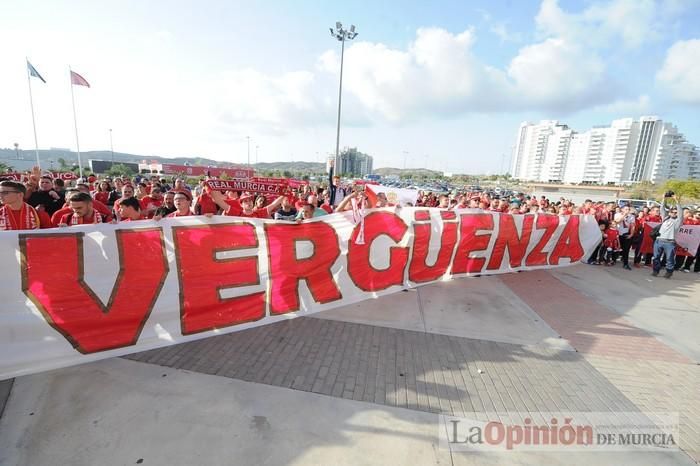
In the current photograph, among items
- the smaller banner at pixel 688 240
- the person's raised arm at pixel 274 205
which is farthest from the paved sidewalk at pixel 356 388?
the smaller banner at pixel 688 240

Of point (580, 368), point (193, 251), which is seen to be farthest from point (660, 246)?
point (193, 251)

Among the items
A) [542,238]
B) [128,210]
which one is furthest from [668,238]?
[128,210]

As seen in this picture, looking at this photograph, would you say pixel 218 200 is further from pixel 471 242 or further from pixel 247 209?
pixel 471 242

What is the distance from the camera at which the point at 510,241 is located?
7.52 metres

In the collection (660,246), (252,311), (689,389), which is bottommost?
(689,389)

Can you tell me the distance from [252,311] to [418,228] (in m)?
3.29

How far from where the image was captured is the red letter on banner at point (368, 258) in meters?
5.30

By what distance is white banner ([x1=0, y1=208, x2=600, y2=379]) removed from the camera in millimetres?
3174

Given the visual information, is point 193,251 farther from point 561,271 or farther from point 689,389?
point 561,271

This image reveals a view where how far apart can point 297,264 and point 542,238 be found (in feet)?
21.3

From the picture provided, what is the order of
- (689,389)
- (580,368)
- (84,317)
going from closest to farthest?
(84,317) → (689,389) → (580,368)

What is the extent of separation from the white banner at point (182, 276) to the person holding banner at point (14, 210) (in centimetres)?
65

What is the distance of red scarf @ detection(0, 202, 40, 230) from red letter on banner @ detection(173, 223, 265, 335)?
1.55m

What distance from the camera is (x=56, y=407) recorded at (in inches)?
109
